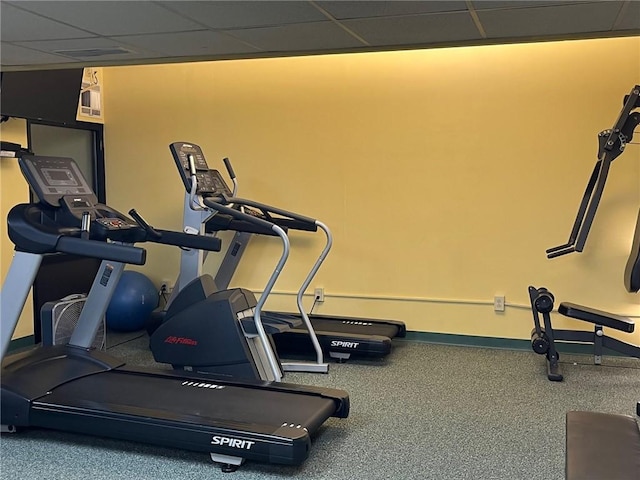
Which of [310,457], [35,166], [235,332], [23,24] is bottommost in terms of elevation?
[310,457]

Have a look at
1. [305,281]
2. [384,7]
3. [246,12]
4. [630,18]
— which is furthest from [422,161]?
[246,12]

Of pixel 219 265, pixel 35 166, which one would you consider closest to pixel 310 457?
pixel 35 166

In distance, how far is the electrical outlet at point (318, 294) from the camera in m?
6.04

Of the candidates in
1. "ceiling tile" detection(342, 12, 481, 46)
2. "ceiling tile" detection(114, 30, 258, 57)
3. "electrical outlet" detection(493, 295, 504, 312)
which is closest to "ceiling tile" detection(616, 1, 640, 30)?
"ceiling tile" detection(342, 12, 481, 46)

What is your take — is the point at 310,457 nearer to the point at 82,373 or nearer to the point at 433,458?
the point at 433,458

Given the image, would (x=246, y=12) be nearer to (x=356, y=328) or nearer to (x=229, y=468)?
(x=229, y=468)

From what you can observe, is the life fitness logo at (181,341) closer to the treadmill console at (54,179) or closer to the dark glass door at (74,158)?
the treadmill console at (54,179)

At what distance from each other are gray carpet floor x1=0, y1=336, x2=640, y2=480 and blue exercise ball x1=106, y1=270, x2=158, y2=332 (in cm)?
66

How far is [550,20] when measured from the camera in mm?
3553

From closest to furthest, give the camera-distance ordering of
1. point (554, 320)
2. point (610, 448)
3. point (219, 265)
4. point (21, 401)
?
point (610, 448)
point (21, 401)
point (554, 320)
point (219, 265)

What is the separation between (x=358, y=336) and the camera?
16.8 feet

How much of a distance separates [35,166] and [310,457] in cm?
226

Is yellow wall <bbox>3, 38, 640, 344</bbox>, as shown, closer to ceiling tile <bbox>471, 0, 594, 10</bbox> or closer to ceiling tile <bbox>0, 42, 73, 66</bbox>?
ceiling tile <bbox>0, 42, 73, 66</bbox>

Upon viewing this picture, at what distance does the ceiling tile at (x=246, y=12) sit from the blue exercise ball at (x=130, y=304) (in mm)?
2922
